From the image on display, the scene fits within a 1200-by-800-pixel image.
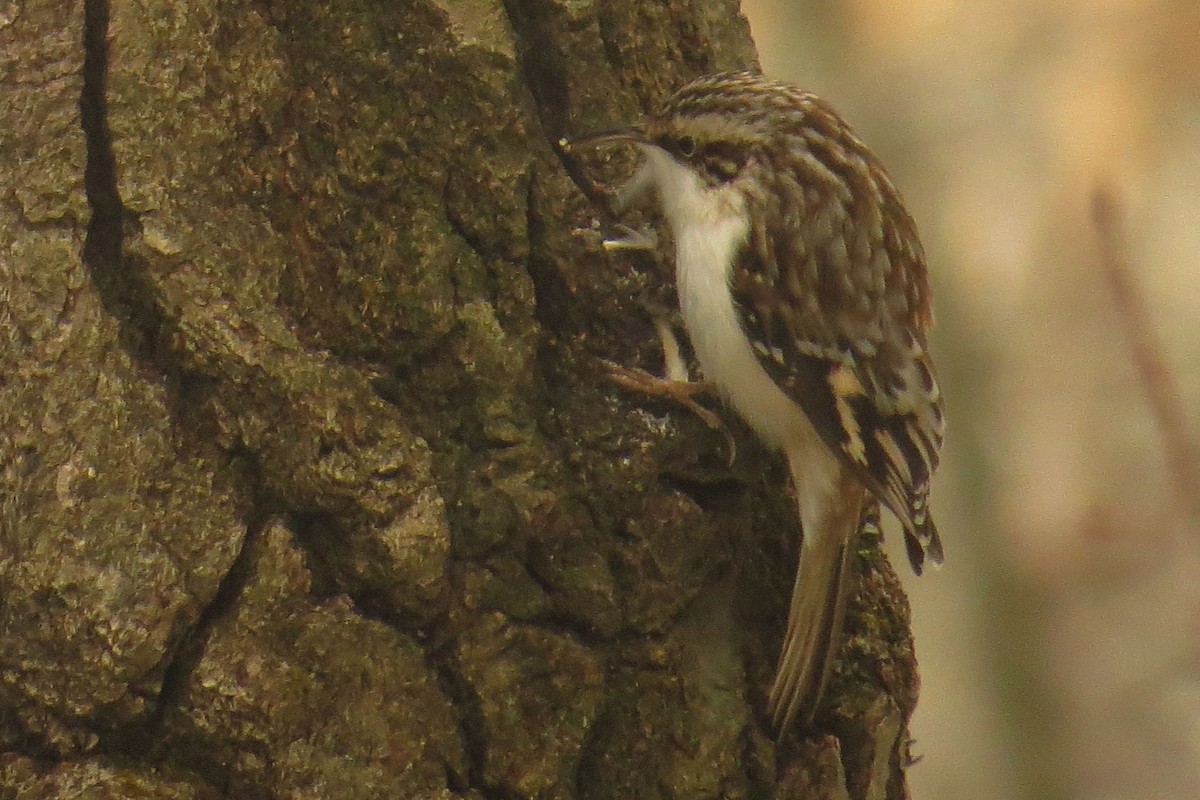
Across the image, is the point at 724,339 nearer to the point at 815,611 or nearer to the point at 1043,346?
the point at 815,611

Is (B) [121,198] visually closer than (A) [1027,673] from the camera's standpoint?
Yes

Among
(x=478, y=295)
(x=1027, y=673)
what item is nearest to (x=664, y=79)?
(x=478, y=295)

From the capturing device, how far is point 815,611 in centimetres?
151

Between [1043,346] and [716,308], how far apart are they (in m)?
3.01

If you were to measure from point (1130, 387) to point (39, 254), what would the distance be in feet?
12.3

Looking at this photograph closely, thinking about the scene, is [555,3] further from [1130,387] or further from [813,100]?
[1130,387]

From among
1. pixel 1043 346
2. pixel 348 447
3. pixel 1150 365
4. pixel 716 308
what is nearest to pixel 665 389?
pixel 716 308

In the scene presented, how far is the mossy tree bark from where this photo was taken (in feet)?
4.06

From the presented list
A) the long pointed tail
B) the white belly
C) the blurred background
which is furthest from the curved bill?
the blurred background

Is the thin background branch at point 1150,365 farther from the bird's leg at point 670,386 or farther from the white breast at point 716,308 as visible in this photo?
the bird's leg at point 670,386

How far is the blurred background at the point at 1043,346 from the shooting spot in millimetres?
4367

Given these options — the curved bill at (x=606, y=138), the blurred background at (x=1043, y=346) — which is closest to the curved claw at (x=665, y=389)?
the curved bill at (x=606, y=138)

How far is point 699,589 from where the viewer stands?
145 centimetres

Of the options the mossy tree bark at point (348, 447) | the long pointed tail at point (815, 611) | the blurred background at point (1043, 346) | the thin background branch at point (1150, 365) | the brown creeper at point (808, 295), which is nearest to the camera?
the mossy tree bark at point (348, 447)
